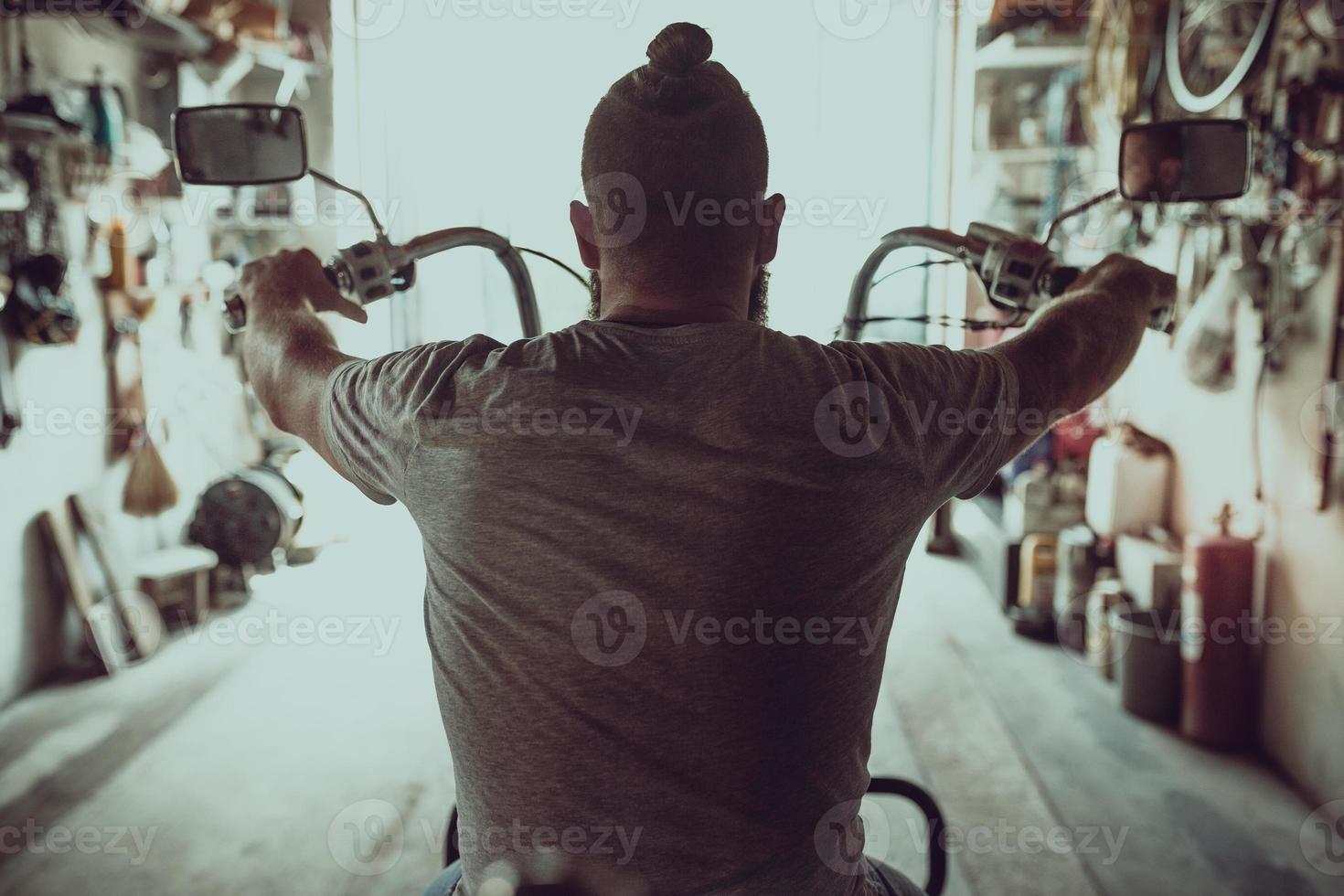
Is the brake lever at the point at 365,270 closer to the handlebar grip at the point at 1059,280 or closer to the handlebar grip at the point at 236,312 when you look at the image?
the handlebar grip at the point at 236,312

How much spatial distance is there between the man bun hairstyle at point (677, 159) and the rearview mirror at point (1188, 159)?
58cm

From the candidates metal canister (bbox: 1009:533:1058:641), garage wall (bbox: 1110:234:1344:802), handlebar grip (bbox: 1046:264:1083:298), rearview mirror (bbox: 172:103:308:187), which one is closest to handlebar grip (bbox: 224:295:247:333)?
rearview mirror (bbox: 172:103:308:187)

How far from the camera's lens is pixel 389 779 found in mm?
3119

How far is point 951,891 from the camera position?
8.30ft

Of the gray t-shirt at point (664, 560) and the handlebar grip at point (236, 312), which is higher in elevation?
the handlebar grip at point (236, 312)

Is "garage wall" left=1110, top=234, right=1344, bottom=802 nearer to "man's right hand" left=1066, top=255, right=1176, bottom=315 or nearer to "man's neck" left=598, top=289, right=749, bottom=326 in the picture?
"man's right hand" left=1066, top=255, right=1176, bottom=315

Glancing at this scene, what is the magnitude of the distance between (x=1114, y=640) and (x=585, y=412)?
3.51 meters

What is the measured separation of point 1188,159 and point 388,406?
1006mm

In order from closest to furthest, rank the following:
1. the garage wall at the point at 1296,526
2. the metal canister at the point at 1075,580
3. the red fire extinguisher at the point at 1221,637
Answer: the garage wall at the point at 1296,526
the red fire extinguisher at the point at 1221,637
the metal canister at the point at 1075,580

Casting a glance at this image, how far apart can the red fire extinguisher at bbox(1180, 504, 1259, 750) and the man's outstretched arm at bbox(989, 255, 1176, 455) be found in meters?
2.26

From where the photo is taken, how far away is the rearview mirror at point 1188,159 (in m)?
1.25

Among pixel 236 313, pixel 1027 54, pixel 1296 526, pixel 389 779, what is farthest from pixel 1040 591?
pixel 236 313

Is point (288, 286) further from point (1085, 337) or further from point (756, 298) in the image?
point (1085, 337)

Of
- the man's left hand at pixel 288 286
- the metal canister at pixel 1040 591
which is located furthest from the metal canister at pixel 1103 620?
the man's left hand at pixel 288 286
